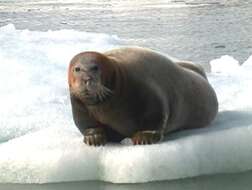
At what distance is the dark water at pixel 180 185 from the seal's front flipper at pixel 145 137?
0.85ft

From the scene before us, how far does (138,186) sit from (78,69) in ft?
1.71

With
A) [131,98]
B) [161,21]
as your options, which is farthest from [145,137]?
[161,21]

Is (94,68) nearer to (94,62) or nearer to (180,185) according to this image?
(94,62)

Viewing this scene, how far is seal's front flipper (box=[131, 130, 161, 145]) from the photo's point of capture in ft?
11.8

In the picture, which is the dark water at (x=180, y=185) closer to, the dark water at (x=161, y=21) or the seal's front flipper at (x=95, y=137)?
the seal's front flipper at (x=95, y=137)

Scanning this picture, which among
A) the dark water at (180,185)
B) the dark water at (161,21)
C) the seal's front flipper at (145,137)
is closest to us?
the dark water at (180,185)

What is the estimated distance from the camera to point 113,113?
11.7 feet

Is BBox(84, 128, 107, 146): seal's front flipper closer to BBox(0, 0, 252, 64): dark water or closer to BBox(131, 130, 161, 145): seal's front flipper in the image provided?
BBox(131, 130, 161, 145): seal's front flipper

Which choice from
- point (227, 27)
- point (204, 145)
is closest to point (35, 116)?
point (204, 145)

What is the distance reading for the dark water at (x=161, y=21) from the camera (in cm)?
847

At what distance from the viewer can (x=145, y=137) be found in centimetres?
359

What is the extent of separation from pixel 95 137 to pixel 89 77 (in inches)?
14.4

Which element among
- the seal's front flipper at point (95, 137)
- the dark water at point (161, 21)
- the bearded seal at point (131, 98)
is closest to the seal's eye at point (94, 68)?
the bearded seal at point (131, 98)

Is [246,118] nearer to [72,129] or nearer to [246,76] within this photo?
[72,129]
